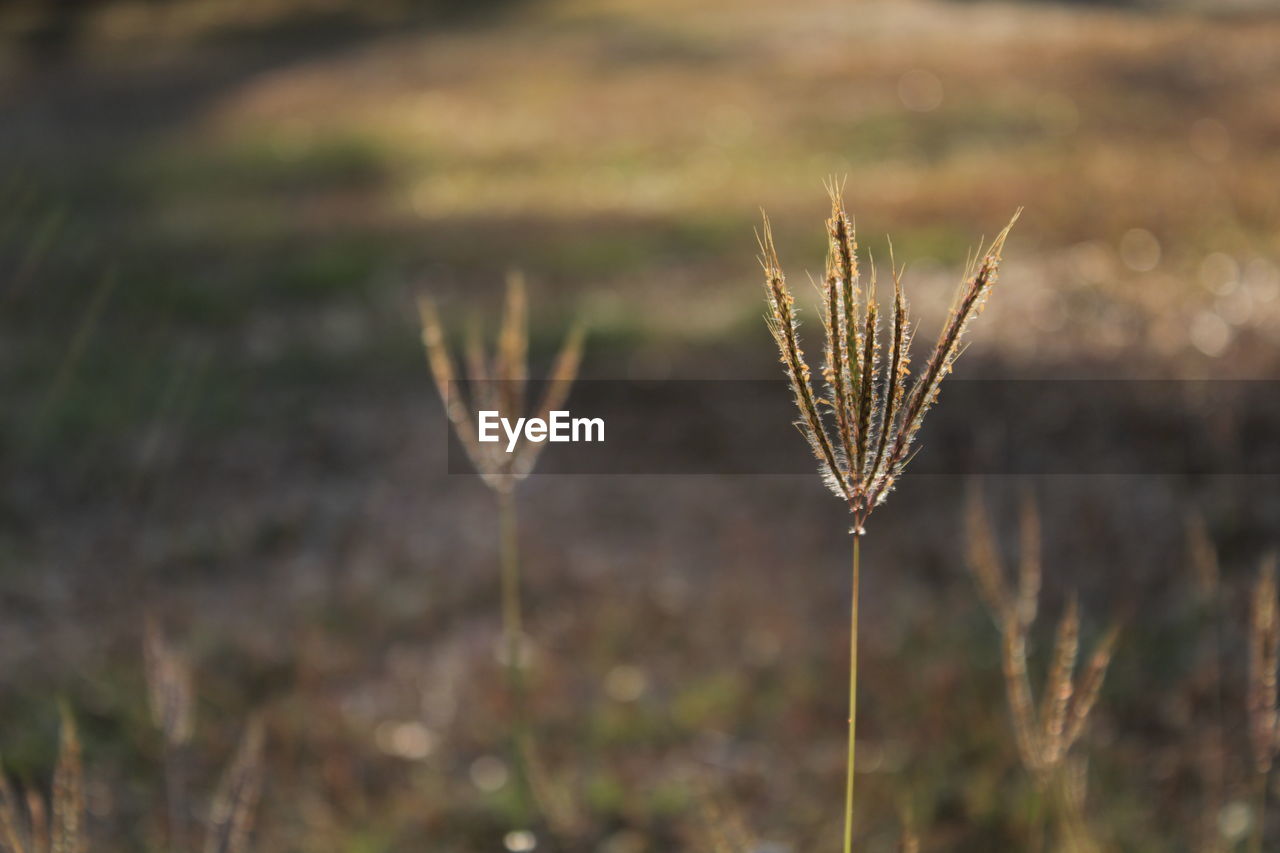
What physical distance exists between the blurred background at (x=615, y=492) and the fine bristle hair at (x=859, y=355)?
276 centimetres

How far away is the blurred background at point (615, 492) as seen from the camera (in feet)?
14.3

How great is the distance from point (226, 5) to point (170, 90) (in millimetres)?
14349

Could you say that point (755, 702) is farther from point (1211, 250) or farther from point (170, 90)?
point (170, 90)

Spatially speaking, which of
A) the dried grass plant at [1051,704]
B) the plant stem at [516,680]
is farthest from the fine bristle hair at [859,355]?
the plant stem at [516,680]

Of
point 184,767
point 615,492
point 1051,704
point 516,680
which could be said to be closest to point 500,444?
point 516,680

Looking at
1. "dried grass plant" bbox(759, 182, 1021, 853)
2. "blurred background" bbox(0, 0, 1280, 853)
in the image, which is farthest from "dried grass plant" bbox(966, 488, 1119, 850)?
"blurred background" bbox(0, 0, 1280, 853)

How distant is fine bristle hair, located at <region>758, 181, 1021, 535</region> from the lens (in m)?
1.31

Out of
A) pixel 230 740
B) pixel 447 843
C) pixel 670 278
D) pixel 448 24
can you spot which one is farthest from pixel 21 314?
pixel 448 24

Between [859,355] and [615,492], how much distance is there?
5651 mm

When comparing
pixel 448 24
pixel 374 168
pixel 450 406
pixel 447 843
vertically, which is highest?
pixel 448 24

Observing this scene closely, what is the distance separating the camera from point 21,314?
35.0 ft

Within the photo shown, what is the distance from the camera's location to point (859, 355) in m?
1.35

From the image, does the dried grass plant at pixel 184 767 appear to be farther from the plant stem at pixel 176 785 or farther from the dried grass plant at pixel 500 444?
the dried grass plant at pixel 500 444

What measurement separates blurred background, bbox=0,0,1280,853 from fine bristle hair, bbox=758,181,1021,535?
2.76m
